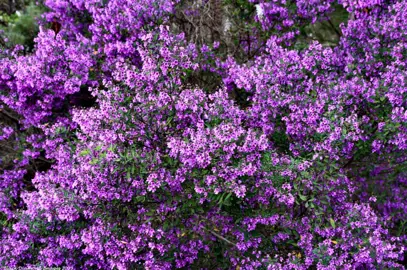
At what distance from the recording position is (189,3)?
259 inches

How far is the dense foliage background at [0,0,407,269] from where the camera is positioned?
416cm

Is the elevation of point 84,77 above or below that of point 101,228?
above

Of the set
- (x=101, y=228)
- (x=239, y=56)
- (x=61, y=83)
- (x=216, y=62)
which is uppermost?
(x=239, y=56)

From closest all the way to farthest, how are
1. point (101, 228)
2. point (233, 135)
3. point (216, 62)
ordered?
point (233, 135)
point (101, 228)
point (216, 62)

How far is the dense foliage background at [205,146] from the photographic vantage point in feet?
13.6

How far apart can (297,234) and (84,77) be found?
318cm

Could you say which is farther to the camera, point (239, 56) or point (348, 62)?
point (239, 56)

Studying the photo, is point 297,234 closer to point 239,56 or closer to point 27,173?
point 239,56

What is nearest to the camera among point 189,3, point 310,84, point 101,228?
point 101,228

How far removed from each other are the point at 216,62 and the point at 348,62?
168cm

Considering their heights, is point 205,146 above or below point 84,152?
above

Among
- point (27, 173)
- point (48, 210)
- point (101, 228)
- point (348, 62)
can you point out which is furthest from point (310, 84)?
point (27, 173)

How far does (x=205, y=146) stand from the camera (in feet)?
12.8

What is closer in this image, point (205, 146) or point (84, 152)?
point (205, 146)
